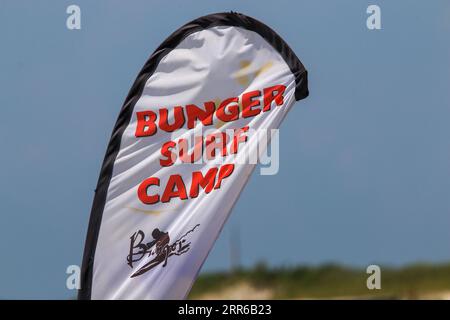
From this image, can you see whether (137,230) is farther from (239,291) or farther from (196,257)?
(239,291)

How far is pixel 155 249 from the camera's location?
4594 millimetres

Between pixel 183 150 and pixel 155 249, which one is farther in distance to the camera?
pixel 183 150

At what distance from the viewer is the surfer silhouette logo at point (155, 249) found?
459 cm

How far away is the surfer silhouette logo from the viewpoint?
4.59 m

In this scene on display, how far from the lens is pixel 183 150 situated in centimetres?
470

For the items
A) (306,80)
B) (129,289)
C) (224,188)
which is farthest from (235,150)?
(129,289)

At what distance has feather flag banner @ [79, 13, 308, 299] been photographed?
4.59 meters

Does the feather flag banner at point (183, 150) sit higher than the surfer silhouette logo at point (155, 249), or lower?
higher

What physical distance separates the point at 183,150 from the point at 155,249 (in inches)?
19.7

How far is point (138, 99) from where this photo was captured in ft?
15.4

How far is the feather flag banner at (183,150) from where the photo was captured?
15.0ft

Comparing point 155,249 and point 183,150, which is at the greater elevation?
point 183,150

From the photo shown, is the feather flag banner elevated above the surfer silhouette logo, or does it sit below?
above
